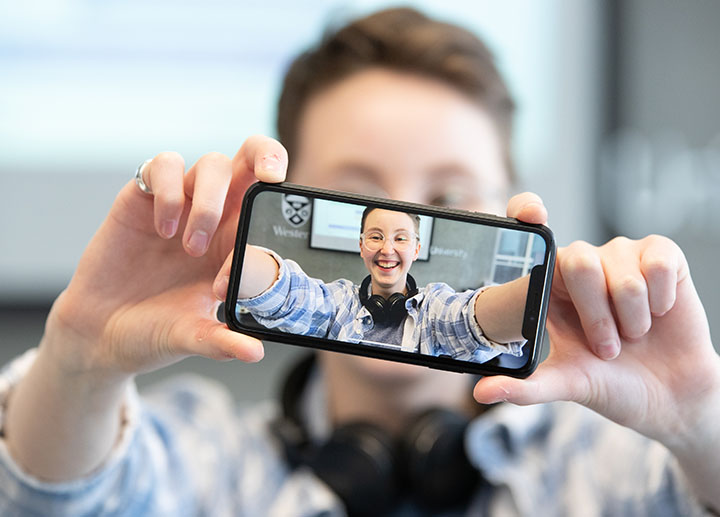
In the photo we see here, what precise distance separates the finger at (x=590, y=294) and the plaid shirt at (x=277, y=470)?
0.80 ft

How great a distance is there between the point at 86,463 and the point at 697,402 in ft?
1.73

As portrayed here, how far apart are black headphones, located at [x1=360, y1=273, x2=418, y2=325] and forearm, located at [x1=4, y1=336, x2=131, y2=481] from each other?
24 cm

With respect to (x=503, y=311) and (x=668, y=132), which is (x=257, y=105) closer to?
(x=668, y=132)

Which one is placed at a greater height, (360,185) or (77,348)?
(360,185)

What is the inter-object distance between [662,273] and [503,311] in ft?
→ 0.38

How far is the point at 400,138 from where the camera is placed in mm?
766

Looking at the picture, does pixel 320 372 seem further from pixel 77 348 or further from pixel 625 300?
pixel 625 300

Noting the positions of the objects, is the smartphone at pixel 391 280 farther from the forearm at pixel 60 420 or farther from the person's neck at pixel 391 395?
the person's neck at pixel 391 395

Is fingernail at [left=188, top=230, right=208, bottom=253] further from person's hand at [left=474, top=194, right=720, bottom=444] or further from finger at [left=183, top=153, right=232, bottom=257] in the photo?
person's hand at [left=474, top=194, right=720, bottom=444]

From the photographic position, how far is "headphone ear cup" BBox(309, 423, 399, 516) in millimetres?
733

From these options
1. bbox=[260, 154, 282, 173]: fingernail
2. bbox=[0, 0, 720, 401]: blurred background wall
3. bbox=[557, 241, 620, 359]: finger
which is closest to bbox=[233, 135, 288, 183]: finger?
bbox=[260, 154, 282, 173]: fingernail

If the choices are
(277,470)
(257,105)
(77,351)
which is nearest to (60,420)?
(77,351)

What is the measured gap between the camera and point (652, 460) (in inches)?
27.0

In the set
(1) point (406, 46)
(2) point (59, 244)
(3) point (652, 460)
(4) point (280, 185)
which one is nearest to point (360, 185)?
(1) point (406, 46)
